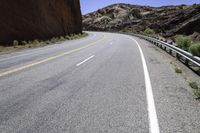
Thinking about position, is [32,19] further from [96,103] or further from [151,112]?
[151,112]

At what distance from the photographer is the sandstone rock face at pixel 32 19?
31297 mm

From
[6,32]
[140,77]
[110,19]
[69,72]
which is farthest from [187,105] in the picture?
[110,19]

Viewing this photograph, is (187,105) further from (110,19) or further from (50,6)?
(110,19)

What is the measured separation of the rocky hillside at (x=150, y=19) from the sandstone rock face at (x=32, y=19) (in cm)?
1901

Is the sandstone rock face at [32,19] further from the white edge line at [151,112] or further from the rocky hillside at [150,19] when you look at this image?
the white edge line at [151,112]

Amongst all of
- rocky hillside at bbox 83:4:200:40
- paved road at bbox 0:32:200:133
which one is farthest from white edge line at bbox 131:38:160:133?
rocky hillside at bbox 83:4:200:40

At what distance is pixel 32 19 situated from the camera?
36.6 meters

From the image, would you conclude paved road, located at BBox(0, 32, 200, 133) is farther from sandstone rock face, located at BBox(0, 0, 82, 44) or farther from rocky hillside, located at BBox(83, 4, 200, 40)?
rocky hillside, located at BBox(83, 4, 200, 40)

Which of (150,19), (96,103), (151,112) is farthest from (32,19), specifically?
(150,19)

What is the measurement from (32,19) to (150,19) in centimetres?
4955

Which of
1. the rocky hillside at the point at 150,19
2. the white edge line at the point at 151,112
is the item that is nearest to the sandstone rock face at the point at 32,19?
the rocky hillside at the point at 150,19

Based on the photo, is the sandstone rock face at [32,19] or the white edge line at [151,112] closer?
the white edge line at [151,112]

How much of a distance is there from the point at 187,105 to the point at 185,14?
5281cm

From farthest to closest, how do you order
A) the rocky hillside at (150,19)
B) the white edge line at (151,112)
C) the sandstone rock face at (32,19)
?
the rocky hillside at (150,19) → the sandstone rock face at (32,19) → the white edge line at (151,112)
